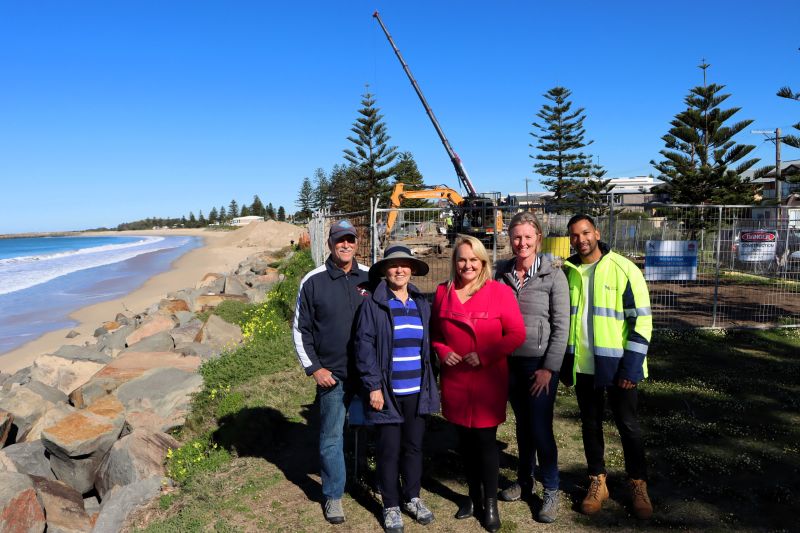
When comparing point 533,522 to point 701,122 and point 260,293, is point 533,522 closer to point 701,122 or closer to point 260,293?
point 260,293

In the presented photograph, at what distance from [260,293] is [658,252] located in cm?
806

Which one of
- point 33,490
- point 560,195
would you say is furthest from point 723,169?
point 33,490

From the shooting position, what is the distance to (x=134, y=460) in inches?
166

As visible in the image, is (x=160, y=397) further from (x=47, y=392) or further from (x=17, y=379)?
(x=17, y=379)

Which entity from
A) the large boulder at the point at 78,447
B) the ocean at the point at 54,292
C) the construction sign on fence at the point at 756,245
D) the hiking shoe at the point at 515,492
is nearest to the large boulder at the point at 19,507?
the large boulder at the point at 78,447

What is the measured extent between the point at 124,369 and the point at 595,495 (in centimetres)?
599

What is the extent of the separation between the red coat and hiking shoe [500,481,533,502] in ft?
2.20

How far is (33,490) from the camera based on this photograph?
12.9 ft

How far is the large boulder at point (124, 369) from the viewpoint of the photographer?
6.46 m

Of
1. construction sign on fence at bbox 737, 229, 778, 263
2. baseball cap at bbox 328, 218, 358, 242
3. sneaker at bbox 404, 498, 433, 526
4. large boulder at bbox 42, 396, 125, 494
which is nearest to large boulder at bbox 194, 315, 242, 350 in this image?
large boulder at bbox 42, 396, 125, 494

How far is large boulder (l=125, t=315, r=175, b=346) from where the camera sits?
9398mm

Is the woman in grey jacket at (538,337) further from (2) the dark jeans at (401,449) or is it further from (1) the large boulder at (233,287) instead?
(1) the large boulder at (233,287)

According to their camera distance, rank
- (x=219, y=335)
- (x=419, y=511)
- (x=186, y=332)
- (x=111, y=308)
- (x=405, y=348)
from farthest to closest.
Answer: (x=111, y=308) < (x=186, y=332) < (x=219, y=335) < (x=419, y=511) < (x=405, y=348)

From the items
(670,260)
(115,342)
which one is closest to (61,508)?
(115,342)
